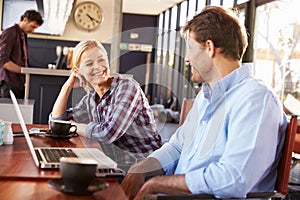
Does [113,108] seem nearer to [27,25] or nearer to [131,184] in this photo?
[131,184]

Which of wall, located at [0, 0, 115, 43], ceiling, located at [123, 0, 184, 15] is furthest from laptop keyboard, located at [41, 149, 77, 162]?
ceiling, located at [123, 0, 184, 15]

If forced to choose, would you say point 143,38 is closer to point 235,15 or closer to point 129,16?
point 235,15

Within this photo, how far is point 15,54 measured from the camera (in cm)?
502

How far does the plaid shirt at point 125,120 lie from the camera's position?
2094 millimetres


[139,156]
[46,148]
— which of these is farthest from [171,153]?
[46,148]

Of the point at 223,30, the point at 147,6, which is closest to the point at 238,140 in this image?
the point at 223,30

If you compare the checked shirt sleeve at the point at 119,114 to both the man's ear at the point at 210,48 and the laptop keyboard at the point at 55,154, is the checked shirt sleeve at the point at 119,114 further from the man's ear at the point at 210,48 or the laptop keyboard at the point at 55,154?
the man's ear at the point at 210,48

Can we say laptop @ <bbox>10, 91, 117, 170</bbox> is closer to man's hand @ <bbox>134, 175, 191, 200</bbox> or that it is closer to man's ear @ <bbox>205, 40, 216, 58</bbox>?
man's hand @ <bbox>134, 175, 191, 200</bbox>

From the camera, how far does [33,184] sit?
1.21m

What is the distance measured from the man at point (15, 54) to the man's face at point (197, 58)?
3545mm

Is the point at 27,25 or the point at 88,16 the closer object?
the point at 27,25

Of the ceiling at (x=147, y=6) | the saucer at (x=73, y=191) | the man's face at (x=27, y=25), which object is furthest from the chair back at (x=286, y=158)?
the ceiling at (x=147, y=6)

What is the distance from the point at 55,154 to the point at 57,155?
0.06 ft

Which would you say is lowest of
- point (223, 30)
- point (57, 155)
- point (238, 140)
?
point (57, 155)
